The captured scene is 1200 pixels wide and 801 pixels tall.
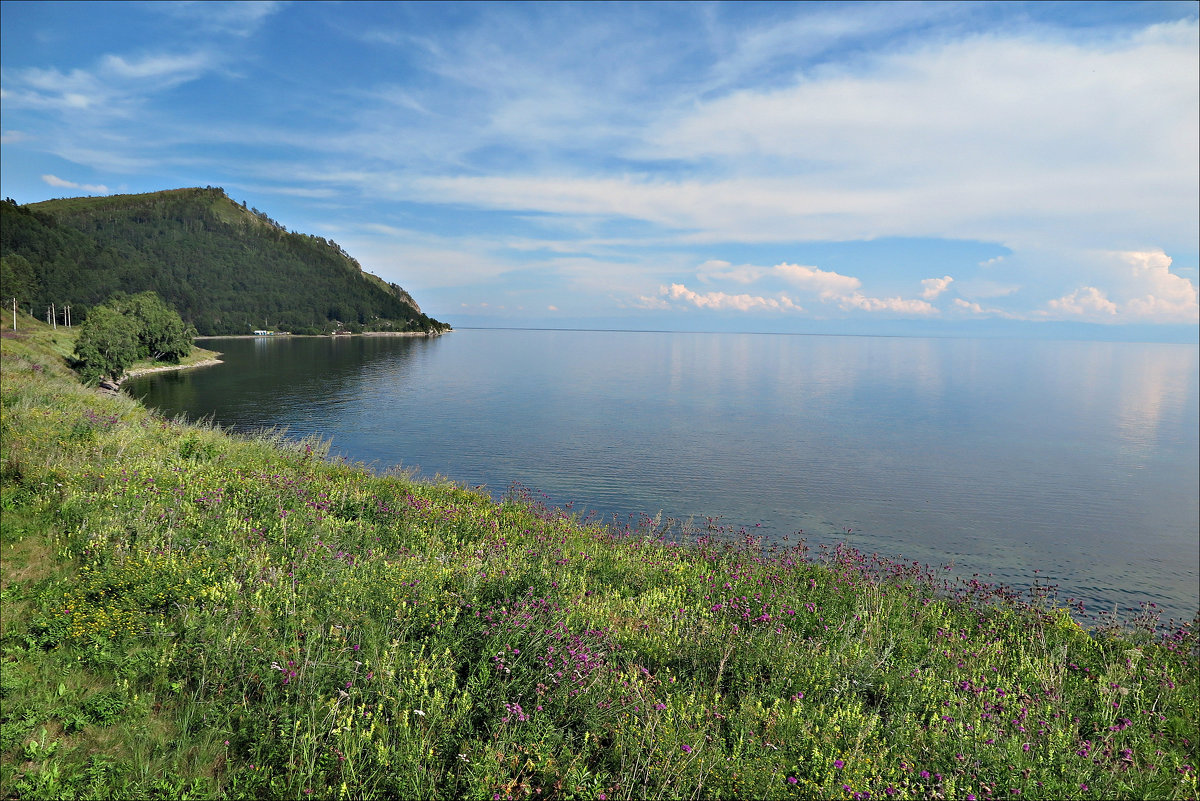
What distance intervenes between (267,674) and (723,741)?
4701mm

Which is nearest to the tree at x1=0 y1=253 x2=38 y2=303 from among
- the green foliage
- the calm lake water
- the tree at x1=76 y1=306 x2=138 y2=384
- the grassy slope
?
the green foliage

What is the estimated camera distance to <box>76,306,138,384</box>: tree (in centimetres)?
7169

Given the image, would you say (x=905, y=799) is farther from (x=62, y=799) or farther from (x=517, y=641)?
(x=62, y=799)

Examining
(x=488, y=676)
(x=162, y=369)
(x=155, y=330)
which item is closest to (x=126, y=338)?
(x=162, y=369)

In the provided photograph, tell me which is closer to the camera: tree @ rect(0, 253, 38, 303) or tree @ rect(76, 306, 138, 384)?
tree @ rect(76, 306, 138, 384)

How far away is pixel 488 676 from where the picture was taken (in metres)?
6.02

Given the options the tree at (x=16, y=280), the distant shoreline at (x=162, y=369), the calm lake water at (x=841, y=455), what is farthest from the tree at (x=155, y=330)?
the tree at (x=16, y=280)

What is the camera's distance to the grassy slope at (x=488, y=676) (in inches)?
Answer: 204

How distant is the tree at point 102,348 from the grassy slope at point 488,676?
256ft

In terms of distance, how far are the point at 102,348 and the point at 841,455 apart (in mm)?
89686

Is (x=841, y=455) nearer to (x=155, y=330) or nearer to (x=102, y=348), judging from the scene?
(x=102, y=348)

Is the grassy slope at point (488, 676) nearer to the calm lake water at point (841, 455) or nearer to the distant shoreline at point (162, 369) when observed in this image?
the calm lake water at point (841, 455)

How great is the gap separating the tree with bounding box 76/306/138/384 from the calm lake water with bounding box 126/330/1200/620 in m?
4.64

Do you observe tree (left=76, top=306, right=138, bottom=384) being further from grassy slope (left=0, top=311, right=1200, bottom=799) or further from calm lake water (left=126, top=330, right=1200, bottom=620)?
grassy slope (left=0, top=311, right=1200, bottom=799)
